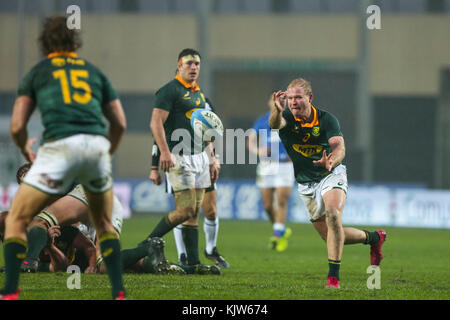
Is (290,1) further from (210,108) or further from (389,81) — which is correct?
(210,108)

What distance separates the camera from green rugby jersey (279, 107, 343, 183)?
8.05 metres

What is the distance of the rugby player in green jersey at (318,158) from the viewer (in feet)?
25.2

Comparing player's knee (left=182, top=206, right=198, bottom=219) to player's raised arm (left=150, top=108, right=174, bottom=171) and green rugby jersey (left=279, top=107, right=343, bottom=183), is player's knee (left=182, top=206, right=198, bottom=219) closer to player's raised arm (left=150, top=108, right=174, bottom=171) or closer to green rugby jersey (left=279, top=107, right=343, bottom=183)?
player's raised arm (left=150, top=108, right=174, bottom=171)

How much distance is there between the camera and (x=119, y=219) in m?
8.52

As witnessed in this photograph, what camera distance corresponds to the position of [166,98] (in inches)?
352

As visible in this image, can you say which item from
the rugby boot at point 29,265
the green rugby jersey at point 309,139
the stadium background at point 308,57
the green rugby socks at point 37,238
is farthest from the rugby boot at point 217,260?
the stadium background at point 308,57

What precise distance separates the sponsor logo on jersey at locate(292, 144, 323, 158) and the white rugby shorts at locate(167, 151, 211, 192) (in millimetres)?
1397

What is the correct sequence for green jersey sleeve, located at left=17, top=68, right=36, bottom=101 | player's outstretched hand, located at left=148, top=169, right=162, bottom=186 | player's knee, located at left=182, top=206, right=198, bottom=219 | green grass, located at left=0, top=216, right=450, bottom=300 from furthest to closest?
player's outstretched hand, located at left=148, top=169, right=162, bottom=186, player's knee, located at left=182, top=206, right=198, bottom=219, green grass, located at left=0, top=216, right=450, bottom=300, green jersey sleeve, located at left=17, top=68, right=36, bottom=101

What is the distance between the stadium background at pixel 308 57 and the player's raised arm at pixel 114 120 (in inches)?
1007

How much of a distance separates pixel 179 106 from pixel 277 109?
6.02 ft

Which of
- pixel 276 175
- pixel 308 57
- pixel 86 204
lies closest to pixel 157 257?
pixel 86 204

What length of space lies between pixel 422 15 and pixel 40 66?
28258mm

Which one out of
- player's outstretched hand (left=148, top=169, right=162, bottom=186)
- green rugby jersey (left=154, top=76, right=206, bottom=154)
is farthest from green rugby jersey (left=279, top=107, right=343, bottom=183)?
player's outstretched hand (left=148, top=169, right=162, bottom=186)

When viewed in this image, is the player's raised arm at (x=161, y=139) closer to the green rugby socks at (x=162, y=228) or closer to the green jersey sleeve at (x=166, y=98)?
the green jersey sleeve at (x=166, y=98)
